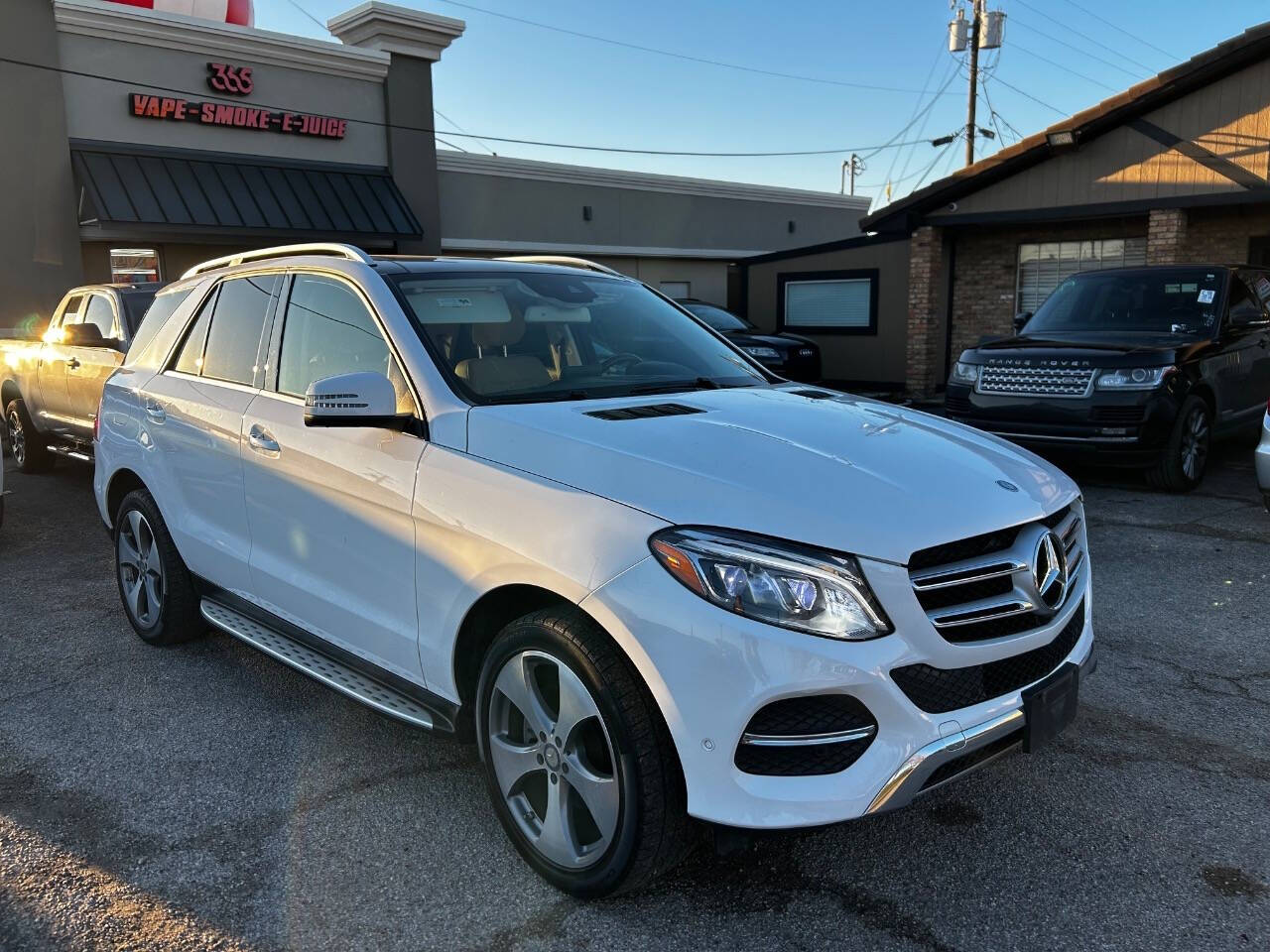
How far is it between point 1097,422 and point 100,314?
8.80m

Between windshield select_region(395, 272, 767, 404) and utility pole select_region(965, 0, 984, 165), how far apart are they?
93.2 ft

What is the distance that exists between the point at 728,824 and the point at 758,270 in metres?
18.1

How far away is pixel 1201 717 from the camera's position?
156 inches

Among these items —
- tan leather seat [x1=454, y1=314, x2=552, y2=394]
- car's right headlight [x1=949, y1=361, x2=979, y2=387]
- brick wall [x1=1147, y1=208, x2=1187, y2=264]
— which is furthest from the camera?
brick wall [x1=1147, y1=208, x2=1187, y2=264]

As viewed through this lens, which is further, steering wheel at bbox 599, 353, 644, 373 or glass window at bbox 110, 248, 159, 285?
glass window at bbox 110, 248, 159, 285

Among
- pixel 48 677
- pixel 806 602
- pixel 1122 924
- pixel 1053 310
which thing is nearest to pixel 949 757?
pixel 806 602

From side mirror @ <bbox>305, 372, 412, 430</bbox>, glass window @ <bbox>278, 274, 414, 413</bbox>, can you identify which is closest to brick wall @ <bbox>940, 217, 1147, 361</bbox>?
glass window @ <bbox>278, 274, 414, 413</bbox>

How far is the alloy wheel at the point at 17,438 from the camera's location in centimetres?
1052

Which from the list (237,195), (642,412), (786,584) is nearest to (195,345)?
(642,412)

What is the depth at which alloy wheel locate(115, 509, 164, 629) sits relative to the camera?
4750 millimetres

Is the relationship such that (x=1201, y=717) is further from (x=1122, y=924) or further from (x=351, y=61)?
(x=351, y=61)

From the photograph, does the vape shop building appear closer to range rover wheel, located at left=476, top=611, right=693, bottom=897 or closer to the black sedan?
the black sedan

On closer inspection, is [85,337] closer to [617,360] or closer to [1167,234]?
[617,360]

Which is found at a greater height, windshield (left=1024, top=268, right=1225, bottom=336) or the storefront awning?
the storefront awning
